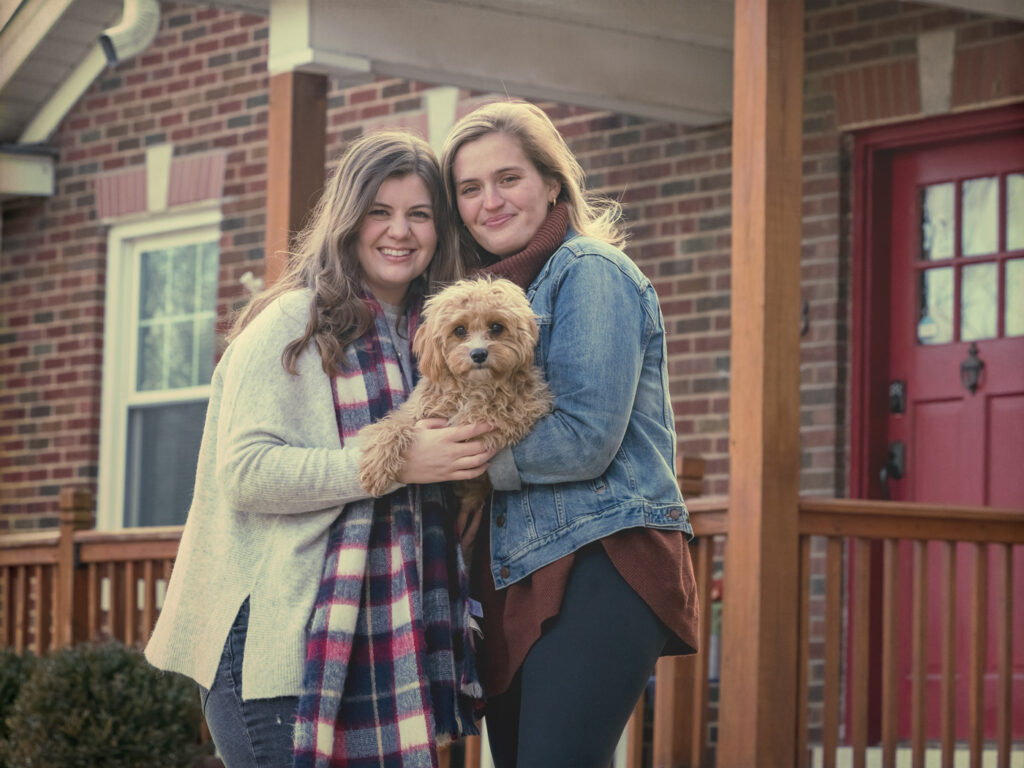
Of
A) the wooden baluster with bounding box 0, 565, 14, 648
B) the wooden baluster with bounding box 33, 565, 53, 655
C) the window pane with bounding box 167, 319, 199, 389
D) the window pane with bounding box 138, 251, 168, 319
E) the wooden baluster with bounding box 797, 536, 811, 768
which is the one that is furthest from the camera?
the window pane with bounding box 138, 251, 168, 319

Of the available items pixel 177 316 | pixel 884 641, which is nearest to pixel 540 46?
pixel 884 641

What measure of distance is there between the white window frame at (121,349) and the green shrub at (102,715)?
280cm

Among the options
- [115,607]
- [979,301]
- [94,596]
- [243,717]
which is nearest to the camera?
[243,717]

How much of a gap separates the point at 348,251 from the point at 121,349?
21.3 ft

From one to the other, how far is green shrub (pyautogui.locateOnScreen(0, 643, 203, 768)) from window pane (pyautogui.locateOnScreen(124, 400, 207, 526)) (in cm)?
259

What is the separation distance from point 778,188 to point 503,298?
2.34 m

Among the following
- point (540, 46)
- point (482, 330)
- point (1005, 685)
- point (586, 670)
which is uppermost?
point (540, 46)

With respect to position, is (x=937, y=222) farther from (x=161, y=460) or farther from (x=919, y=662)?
(x=161, y=460)

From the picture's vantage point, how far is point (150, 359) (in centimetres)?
917

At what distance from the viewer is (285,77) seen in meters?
6.09

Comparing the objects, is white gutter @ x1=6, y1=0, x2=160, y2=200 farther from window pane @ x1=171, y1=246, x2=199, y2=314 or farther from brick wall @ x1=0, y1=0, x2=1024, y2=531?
window pane @ x1=171, y1=246, x2=199, y2=314

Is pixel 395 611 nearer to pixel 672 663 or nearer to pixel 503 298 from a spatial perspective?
pixel 503 298

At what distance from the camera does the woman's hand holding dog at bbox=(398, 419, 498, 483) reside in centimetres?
286

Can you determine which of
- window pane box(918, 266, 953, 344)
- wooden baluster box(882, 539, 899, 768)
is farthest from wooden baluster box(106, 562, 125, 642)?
window pane box(918, 266, 953, 344)
